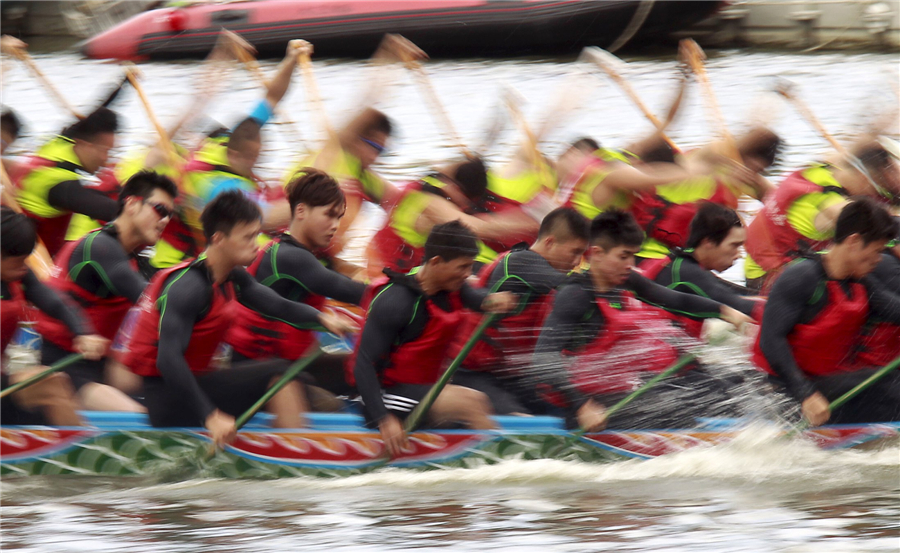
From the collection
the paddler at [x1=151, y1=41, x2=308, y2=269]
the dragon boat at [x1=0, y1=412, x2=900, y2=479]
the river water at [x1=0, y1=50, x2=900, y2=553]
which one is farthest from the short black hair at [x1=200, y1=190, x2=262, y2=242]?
→ the paddler at [x1=151, y1=41, x2=308, y2=269]

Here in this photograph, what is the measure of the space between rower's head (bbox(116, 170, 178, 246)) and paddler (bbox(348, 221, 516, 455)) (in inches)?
37.4

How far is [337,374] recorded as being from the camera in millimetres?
4699

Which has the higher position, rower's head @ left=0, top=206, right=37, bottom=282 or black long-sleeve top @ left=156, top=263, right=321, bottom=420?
rower's head @ left=0, top=206, right=37, bottom=282

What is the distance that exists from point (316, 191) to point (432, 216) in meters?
0.94

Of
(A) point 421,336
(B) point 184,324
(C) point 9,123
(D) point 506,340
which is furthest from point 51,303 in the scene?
(C) point 9,123

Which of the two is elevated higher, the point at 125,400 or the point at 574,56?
the point at 125,400

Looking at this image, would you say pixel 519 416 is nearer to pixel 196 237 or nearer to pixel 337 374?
pixel 337 374

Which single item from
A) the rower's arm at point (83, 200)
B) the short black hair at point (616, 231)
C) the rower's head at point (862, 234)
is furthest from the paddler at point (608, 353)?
the rower's arm at point (83, 200)

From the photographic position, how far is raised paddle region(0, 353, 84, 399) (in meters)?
4.28

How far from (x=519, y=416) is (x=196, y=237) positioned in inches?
85.7

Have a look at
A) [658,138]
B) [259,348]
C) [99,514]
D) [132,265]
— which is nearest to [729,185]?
[658,138]

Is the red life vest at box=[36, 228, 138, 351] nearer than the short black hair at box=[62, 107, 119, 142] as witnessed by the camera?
Yes

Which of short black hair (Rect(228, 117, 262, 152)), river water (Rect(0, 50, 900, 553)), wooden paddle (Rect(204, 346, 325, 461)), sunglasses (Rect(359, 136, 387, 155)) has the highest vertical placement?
short black hair (Rect(228, 117, 262, 152))

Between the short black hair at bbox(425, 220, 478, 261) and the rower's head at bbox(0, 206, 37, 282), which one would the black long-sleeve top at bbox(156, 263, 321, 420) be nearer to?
the rower's head at bbox(0, 206, 37, 282)
